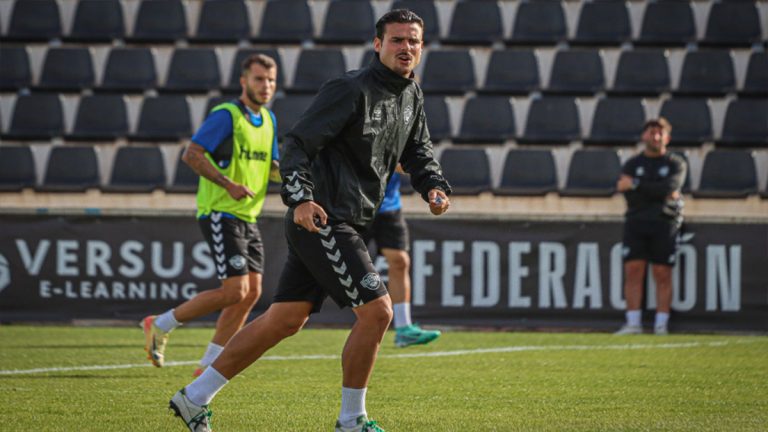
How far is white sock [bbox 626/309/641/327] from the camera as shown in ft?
39.1

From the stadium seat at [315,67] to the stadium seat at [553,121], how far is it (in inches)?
105

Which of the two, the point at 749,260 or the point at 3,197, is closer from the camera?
the point at 749,260

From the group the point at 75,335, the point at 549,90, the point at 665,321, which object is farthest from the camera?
the point at 549,90

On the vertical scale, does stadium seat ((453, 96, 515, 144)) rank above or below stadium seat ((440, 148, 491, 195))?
above

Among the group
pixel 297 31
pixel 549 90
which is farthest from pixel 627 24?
pixel 297 31

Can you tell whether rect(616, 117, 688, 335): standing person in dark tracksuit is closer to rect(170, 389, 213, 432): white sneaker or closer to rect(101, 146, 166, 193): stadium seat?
rect(101, 146, 166, 193): stadium seat

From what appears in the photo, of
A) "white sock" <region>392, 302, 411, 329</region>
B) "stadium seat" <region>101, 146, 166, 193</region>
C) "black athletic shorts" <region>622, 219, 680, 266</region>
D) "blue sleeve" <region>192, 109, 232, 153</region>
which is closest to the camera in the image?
"blue sleeve" <region>192, 109, 232, 153</region>

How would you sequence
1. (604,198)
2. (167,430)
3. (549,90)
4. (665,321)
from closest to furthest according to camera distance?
(167,430), (665,321), (604,198), (549,90)

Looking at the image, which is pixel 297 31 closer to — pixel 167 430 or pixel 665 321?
pixel 665 321

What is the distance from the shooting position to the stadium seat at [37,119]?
15.9m

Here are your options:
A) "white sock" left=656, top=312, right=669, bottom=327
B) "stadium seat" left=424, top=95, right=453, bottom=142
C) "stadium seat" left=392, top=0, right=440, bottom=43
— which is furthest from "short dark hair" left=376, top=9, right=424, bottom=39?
"stadium seat" left=392, top=0, right=440, bottom=43

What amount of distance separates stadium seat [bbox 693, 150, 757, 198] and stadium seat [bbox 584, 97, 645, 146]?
1049 millimetres

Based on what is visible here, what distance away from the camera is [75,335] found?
1104 cm

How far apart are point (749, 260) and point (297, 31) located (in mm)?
7513
